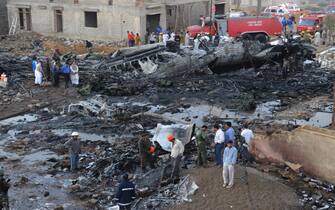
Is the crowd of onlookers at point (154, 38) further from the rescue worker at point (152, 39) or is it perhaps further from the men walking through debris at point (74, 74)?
the men walking through debris at point (74, 74)

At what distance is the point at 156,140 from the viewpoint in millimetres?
13289

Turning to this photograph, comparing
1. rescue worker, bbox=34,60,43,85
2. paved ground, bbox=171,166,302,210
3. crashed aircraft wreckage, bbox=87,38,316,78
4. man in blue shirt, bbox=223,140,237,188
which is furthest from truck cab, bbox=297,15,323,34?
man in blue shirt, bbox=223,140,237,188

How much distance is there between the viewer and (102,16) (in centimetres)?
3212

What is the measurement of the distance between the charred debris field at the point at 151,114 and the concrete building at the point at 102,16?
3771 millimetres

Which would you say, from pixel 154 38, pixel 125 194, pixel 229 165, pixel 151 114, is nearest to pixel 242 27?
pixel 154 38

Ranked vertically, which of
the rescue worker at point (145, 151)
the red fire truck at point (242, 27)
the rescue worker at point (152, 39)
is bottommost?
the rescue worker at point (145, 151)

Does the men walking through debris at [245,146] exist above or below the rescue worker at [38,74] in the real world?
below

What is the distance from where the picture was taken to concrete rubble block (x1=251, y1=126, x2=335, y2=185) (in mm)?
11281

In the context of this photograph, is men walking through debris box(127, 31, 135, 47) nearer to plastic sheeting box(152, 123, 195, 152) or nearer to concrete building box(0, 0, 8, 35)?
concrete building box(0, 0, 8, 35)

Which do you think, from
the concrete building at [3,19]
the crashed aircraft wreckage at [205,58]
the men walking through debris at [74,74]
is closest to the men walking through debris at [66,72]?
the men walking through debris at [74,74]

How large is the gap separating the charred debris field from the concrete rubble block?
0.77ft

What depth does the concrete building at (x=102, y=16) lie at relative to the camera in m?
31.1

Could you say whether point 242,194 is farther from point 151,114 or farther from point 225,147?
A: point 151,114

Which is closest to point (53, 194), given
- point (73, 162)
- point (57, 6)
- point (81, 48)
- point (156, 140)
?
point (73, 162)
